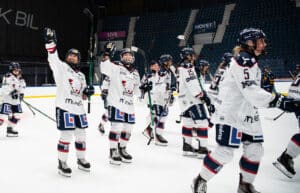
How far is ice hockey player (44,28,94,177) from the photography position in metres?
3.18

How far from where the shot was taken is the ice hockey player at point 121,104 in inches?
145

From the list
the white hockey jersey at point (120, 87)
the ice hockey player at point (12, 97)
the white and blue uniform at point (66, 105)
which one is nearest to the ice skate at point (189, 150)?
the white hockey jersey at point (120, 87)

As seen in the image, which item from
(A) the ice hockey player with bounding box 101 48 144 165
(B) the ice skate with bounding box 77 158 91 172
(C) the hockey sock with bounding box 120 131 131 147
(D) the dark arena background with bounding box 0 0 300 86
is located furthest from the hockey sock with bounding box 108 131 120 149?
(D) the dark arena background with bounding box 0 0 300 86

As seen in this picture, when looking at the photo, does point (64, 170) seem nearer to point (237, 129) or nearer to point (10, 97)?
point (237, 129)

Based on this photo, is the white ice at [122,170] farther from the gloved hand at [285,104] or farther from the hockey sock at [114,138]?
the gloved hand at [285,104]

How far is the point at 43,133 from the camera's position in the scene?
228 inches

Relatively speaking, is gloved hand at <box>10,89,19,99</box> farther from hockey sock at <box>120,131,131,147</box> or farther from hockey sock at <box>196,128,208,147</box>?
hockey sock at <box>196,128,208,147</box>

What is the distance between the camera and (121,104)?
3717 millimetres

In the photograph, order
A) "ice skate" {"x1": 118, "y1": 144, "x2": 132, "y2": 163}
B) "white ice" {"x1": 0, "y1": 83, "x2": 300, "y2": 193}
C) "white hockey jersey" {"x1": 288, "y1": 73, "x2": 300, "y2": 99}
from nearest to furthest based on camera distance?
1. "white ice" {"x1": 0, "y1": 83, "x2": 300, "y2": 193}
2. "white hockey jersey" {"x1": 288, "y1": 73, "x2": 300, "y2": 99}
3. "ice skate" {"x1": 118, "y1": 144, "x2": 132, "y2": 163}

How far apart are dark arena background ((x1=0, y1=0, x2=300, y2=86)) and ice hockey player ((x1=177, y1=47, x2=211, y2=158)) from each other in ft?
29.1

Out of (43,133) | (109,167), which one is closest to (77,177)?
(109,167)

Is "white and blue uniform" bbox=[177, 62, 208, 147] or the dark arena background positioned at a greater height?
the dark arena background

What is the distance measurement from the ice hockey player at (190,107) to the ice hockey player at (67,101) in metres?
1.45

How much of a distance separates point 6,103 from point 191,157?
343 cm
